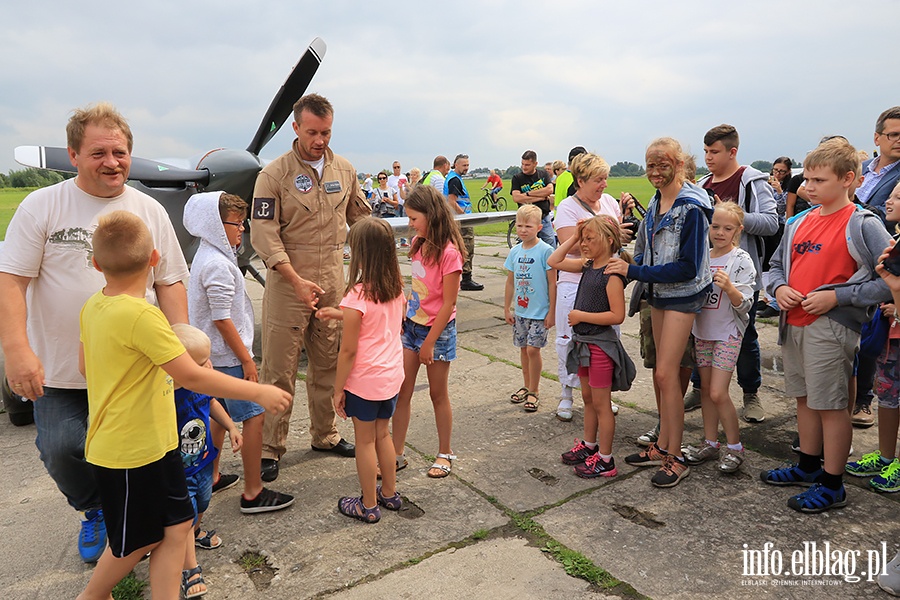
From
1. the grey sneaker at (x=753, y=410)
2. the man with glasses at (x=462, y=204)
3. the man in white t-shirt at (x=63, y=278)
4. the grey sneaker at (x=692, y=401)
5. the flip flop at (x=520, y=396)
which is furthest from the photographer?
the man with glasses at (x=462, y=204)

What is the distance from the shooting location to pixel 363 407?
115 inches

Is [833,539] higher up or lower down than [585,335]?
lower down

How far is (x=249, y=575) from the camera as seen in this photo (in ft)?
8.34

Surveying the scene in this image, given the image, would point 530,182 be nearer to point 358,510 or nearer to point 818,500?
point 818,500

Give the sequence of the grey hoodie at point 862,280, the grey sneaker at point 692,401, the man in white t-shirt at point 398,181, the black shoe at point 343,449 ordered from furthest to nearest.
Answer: the man in white t-shirt at point 398,181 < the grey sneaker at point 692,401 < the black shoe at point 343,449 < the grey hoodie at point 862,280

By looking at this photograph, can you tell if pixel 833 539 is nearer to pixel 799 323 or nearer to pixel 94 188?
pixel 799 323

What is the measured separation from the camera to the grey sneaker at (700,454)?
3.56 m

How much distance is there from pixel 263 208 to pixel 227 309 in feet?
2.56

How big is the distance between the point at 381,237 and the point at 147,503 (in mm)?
1539

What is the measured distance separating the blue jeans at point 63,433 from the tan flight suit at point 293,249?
111cm

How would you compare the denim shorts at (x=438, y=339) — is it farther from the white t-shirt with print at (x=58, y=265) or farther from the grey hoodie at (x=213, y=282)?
the white t-shirt with print at (x=58, y=265)

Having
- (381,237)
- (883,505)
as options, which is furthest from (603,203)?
(883,505)

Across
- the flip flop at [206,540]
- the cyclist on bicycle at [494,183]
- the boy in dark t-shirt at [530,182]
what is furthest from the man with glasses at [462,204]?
the cyclist on bicycle at [494,183]

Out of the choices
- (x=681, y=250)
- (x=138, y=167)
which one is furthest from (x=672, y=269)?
(x=138, y=167)
